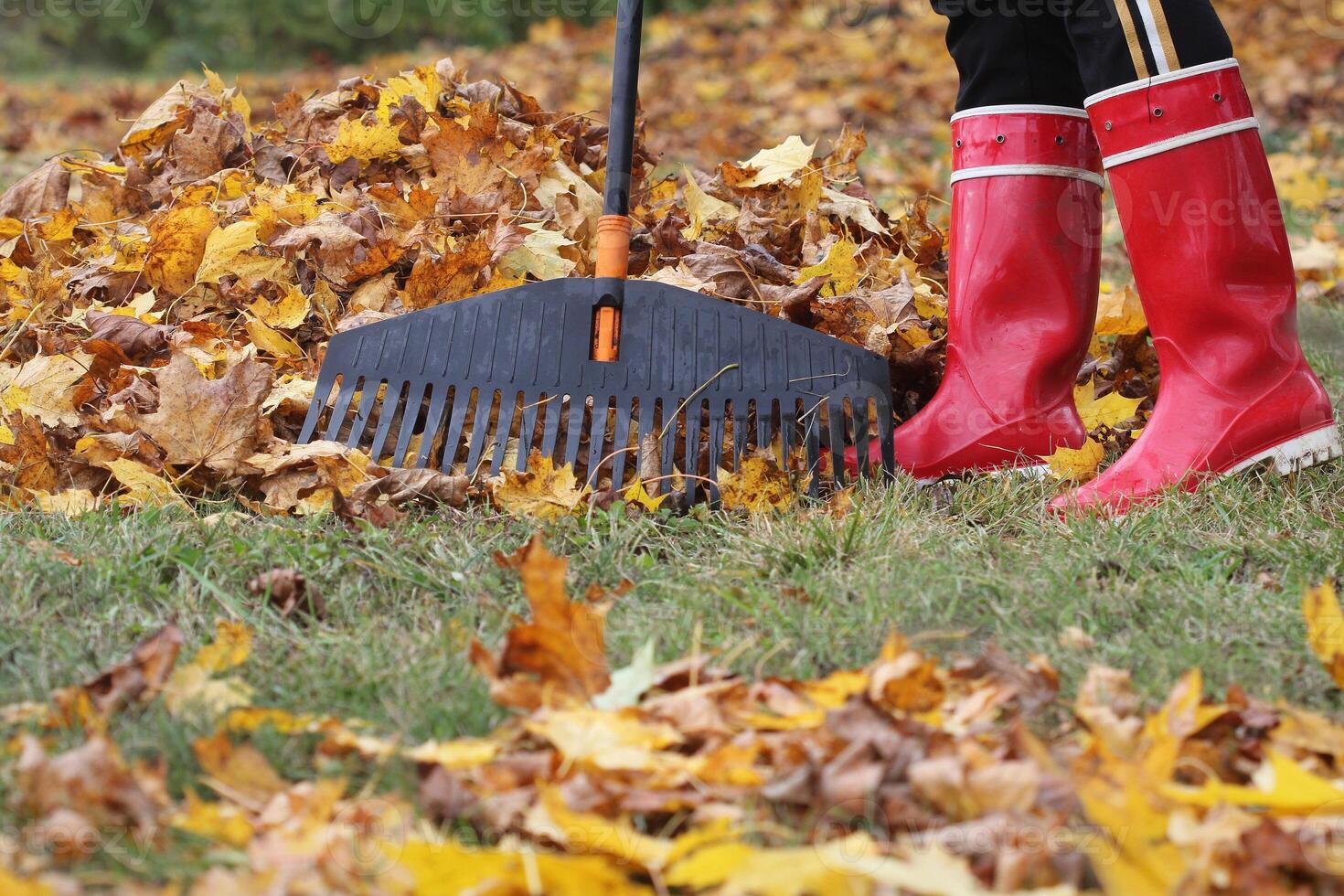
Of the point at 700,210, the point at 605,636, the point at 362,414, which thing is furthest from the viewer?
the point at 700,210

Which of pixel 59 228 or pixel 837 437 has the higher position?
pixel 59 228

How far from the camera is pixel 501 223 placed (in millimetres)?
2506

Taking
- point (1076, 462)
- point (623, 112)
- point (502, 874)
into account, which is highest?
point (623, 112)

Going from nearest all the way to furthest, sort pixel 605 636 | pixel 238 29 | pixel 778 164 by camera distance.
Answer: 1. pixel 605 636
2. pixel 778 164
3. pixel 238 29

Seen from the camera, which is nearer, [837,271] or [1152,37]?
[1152,37]

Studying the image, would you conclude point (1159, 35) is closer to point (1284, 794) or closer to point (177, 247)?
point (1284, 794)

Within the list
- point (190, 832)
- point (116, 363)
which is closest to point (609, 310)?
point (116, 363)

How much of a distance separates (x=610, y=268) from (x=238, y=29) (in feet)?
32.7

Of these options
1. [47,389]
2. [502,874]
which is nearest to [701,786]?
[502,874]

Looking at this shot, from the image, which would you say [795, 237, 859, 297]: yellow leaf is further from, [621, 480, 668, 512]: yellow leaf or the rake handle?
[621, 480, 668, 512]: yellow leaf

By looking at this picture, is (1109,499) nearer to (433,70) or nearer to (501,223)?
(501,223)

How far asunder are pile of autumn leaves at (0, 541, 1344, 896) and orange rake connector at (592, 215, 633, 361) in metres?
0.74

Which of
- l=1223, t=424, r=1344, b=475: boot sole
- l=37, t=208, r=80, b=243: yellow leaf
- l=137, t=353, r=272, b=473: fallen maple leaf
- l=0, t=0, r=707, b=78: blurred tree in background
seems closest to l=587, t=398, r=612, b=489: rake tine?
l=137, t=353, r=272, b=473: fallen maple leaf

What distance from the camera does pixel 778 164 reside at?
9.32 feet
